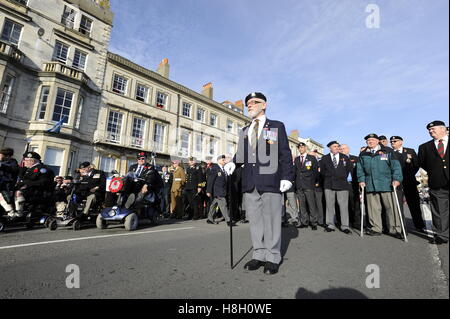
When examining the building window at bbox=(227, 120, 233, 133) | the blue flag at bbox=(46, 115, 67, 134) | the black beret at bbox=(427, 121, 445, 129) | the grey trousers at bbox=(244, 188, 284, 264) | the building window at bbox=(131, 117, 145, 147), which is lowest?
the grey trousers at bbox=(244, 188, 284, 264)

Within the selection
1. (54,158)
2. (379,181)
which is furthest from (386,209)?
(54,158)

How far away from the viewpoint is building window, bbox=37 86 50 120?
52.0ft

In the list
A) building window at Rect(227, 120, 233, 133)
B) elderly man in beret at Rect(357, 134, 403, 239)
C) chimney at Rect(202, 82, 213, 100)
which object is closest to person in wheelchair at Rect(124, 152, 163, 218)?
elderly man in beret at Rect(357, 134, 403, 239)

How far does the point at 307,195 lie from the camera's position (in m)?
6.32

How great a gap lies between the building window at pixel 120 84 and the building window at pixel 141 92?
4.10 feet

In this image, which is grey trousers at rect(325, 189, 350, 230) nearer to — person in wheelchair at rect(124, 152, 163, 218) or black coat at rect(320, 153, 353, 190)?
black coat at rect(320, 153, 353, 190)

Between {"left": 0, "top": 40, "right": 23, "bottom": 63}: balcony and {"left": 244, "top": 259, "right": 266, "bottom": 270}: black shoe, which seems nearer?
{"left": 244, "top": 259, "right": 266, "bottom": 270}: black shoe

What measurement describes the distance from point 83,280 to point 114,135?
1960 cm

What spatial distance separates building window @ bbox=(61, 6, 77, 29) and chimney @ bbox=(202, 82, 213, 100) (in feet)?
48.8

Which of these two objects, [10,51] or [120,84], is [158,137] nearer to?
[120,84]

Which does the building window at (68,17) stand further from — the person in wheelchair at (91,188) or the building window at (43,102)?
the person in wheelchair at (91,188)

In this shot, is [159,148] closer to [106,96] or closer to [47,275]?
[106,96]

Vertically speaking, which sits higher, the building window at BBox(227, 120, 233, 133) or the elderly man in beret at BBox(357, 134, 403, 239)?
the building window at BBox(227, 120, 233, 133)

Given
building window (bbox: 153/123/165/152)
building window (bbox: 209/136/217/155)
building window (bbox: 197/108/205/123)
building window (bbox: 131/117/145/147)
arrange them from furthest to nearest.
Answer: building window (bbox: 209/136/217/155) → building window (bbox: 197/108/205/123) → building window (bbox: 153/123/165/152) → building window (bbox: 131/117/145/147)
